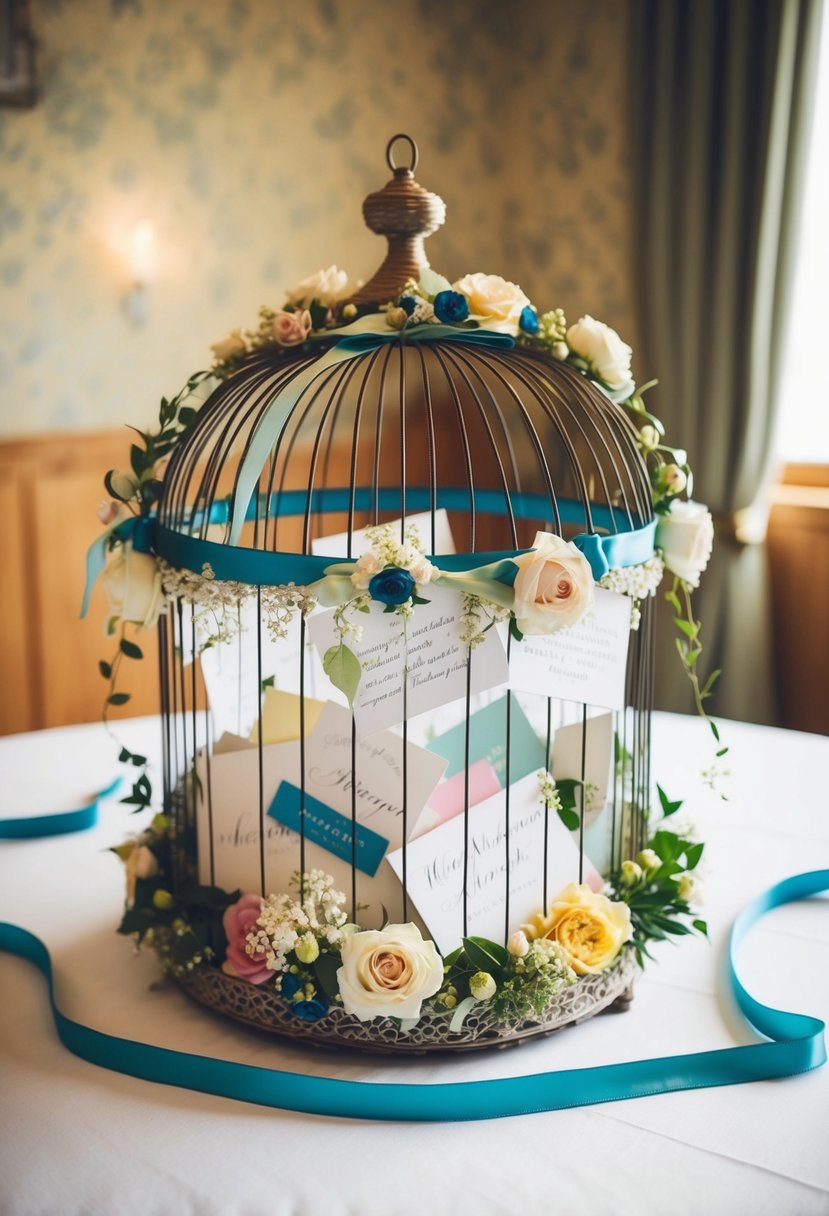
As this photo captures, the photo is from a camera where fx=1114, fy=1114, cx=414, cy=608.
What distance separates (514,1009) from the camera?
1.14 meters

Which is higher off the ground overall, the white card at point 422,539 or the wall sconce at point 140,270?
the wall sconce at point 140,270

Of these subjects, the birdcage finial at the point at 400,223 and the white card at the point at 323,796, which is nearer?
the white card at the point at 323,796

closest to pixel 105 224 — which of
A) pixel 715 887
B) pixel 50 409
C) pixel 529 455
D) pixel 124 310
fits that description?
pixel 124 310

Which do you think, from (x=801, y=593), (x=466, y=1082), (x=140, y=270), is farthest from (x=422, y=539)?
(x=801, y=593)

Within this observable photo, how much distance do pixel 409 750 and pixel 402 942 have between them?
0.65 feet

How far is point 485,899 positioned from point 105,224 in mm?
2808

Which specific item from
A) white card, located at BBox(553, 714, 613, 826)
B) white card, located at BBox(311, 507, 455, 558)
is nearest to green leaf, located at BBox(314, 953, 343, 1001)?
white card, located at BBox(553, 714, 613, 826)

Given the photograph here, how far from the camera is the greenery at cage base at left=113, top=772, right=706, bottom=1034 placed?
3.52ft

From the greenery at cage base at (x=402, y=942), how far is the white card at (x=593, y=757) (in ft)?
0.12

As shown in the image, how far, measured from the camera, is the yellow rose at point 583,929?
1.17 metres

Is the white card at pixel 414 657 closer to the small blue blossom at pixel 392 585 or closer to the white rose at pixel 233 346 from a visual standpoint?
the small blue blossom at pixel 392 585

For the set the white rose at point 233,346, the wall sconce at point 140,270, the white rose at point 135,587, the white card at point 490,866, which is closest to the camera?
the white card at point 490,866

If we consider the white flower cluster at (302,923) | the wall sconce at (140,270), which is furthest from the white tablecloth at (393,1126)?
the wall sconce at (140,270)

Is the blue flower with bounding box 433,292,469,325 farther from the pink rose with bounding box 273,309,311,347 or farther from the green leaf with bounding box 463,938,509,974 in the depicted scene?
the green leaf with bounding box 463,938,509,974
